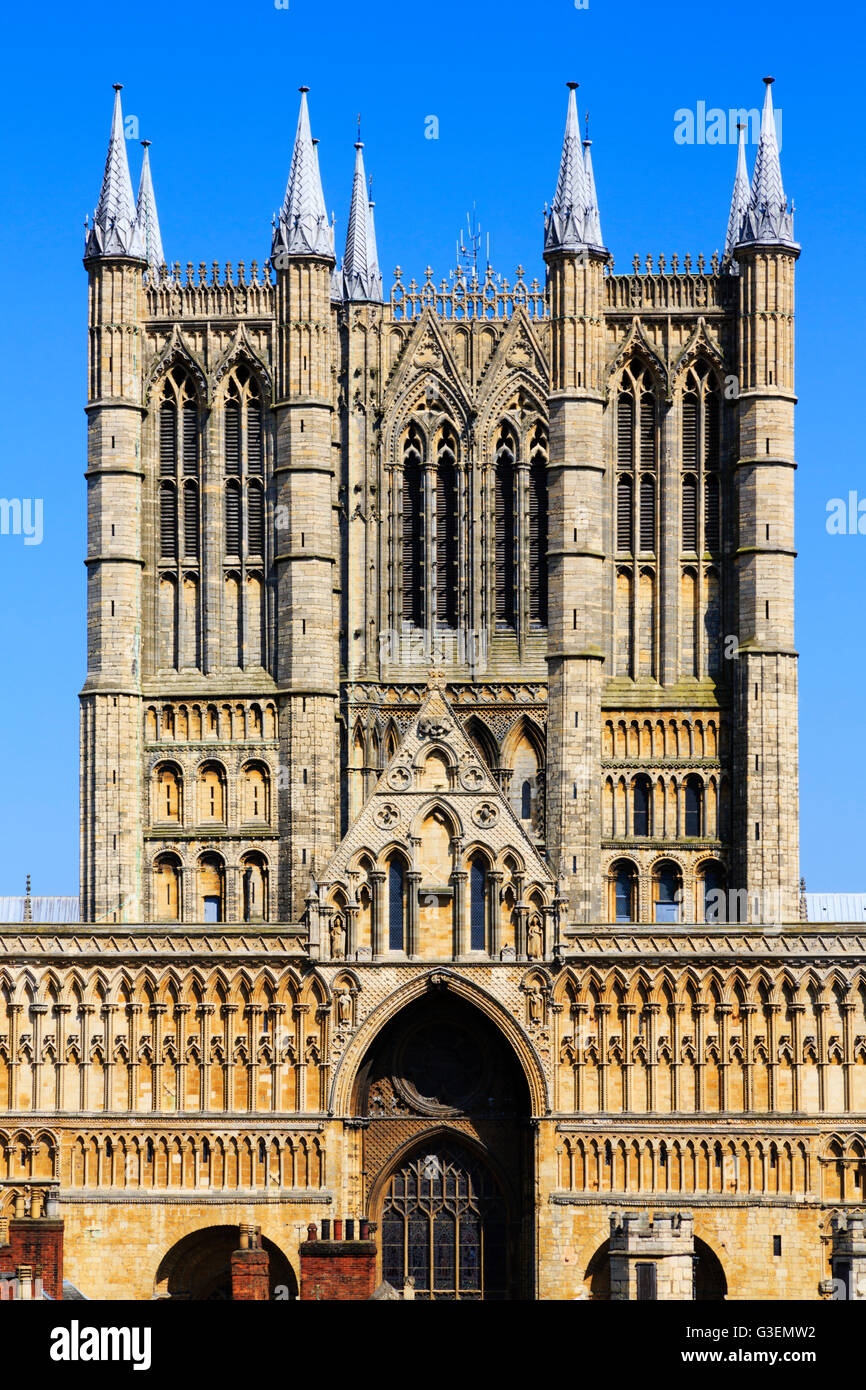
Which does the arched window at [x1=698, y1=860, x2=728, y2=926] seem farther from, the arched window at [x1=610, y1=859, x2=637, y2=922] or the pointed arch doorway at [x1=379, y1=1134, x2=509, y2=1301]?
the pointed arch doorway at [x1=379, y1=1134, x2=509, y2=1301]

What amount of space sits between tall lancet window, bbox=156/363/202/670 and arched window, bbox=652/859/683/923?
1300cm

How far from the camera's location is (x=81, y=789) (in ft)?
262

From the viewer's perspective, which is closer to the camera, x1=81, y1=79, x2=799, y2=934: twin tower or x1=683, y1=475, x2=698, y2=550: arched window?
x1=81, y1=79, x2=799, y2=934: twin tower

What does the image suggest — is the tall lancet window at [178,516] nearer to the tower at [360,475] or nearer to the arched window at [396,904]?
the tower at [360,475]

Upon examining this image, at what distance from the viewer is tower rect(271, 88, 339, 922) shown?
80.3m

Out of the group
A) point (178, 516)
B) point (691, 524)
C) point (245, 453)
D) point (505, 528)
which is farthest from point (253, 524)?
point (691, 524)

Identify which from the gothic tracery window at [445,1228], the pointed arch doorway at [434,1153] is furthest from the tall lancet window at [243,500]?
the gothic tracery window at [445,1228]

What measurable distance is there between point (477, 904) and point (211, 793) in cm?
1424

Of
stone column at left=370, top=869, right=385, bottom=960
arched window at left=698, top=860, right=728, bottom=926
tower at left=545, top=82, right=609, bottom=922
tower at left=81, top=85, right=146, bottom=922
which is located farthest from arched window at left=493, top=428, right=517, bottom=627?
stone column at left=370, top=869, right=385, bottom=960

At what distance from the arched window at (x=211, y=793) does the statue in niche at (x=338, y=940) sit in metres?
12.9

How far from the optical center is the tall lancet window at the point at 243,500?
8250 cm

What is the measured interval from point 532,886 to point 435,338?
20.1 metres
